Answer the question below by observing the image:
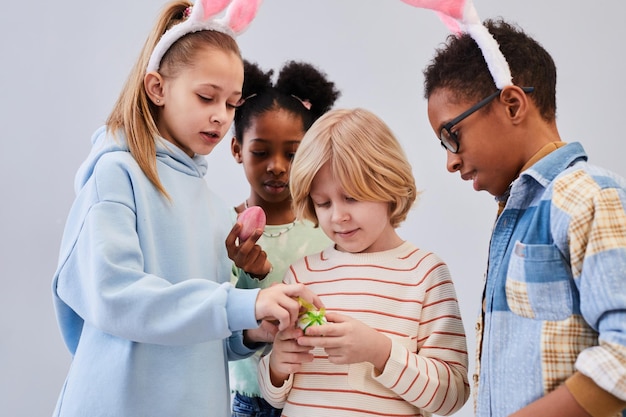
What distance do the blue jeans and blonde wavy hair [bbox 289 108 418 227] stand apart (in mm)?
428

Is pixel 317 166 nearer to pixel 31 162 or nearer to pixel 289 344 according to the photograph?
pixel 289 344

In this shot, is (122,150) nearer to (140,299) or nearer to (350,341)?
(140,299)

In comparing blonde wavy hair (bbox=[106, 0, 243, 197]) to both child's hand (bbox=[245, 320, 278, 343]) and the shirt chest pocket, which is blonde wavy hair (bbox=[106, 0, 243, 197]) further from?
the shirt chest pocket

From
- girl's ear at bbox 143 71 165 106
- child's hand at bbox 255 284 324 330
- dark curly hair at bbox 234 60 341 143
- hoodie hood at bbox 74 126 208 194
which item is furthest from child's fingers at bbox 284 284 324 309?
dark curly hair at bbox 234 60 341 143

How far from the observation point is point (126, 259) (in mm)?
1179

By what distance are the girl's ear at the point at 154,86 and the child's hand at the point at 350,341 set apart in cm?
51

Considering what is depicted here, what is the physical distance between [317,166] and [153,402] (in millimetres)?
502

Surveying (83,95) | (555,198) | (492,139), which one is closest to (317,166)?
(492,139)

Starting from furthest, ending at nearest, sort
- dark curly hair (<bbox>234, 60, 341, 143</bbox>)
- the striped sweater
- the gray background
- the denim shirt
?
the gray background
dark curly hair (<bbox>234, 60, 341, 143</bbox>)
the striped sweater
the denim shirt

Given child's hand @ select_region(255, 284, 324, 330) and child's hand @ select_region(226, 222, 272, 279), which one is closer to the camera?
child's hand @ select_region(255, 284, 324, 330)

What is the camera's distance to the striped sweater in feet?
4.13

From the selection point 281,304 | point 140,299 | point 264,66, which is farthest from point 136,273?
point 264,66

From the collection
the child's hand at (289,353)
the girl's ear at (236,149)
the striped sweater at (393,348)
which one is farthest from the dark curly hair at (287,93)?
the child's hand at (289,353)

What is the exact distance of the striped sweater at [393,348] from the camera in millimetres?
1258
